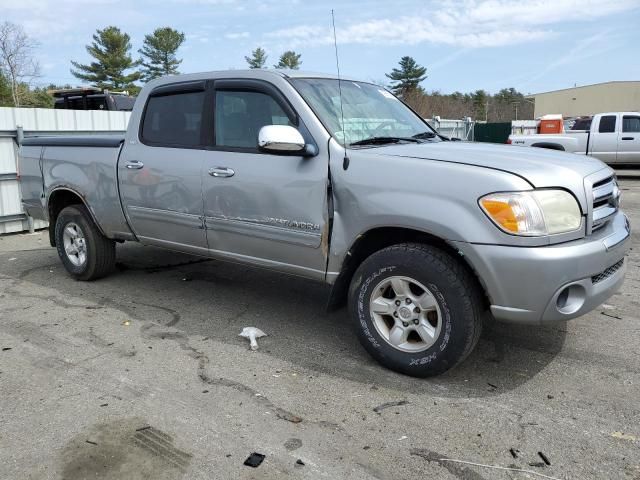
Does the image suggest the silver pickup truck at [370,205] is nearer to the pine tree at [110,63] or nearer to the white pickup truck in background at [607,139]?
the white pickup truck in background at [607,139]

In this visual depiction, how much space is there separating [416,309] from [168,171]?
7.73 ft

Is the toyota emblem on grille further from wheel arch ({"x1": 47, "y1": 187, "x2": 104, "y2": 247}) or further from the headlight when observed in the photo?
wheel arch ({"x1": 47, "y1": 187, "x2": 104, "y2": 247})

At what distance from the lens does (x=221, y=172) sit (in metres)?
4.24

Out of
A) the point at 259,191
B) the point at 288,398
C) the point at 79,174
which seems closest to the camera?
the point at 288,398

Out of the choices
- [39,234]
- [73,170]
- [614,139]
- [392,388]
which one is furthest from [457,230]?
[614,139]

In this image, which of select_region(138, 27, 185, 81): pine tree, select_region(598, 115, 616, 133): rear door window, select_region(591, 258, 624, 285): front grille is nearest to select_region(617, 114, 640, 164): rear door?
select_region(598, 115, 616, 133): rear door window

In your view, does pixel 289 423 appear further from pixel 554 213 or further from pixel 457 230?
pixel 554 213

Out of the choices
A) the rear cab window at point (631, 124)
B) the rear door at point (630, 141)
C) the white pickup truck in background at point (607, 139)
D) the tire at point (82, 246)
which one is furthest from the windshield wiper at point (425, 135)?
the rear cab window at point (631, 124)

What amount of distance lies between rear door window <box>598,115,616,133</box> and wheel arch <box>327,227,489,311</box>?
1496 centimetres

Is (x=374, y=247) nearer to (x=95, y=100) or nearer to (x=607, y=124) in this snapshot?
(x=95, y=100)

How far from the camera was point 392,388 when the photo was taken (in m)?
3.42

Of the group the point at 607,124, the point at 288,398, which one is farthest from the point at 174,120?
the point at 607,124

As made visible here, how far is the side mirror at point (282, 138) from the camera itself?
3654 mm

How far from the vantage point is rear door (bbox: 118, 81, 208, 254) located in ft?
14.8
